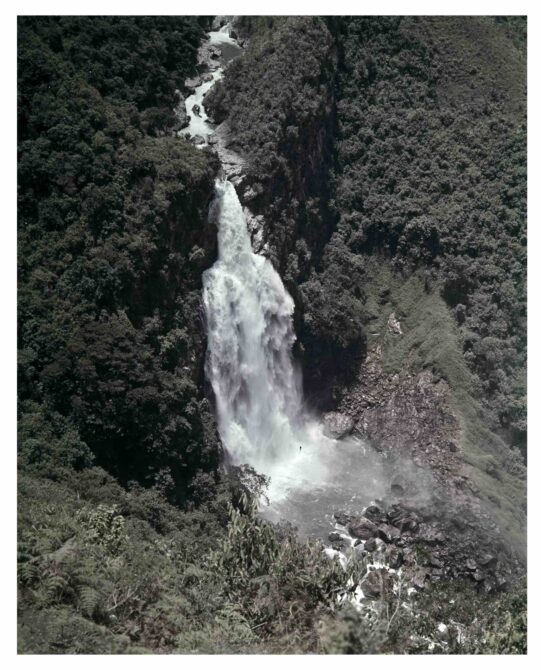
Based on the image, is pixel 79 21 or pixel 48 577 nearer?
pixel 48 577

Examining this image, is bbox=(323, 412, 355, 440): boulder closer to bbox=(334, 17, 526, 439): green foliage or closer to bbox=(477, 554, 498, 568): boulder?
bbox=(334, 17, 526, 439): green foliage

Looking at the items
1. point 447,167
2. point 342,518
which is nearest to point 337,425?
point 342,518

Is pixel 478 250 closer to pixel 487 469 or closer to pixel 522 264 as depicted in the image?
pixel 522 264

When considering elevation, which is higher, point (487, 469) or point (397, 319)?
point (397, 319)

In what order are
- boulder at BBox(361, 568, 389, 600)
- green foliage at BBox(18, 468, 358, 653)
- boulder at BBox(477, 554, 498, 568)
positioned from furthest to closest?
boulder at BBox(477, 554, 498, 568) → boulder at BBox(361, 568, 389, 600) → green foliage at BBox(18, 468, 358, 653)

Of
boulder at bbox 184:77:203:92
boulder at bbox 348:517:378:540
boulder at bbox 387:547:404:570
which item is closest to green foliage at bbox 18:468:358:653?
boulder at bbox 348:517:378:540

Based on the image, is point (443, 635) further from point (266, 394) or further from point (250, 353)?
point (250, 353)

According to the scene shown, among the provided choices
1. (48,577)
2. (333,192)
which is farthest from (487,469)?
(48,577)

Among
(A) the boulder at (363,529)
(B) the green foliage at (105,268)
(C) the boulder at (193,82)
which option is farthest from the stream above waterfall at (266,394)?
(B) the green foliage at (105,268)
